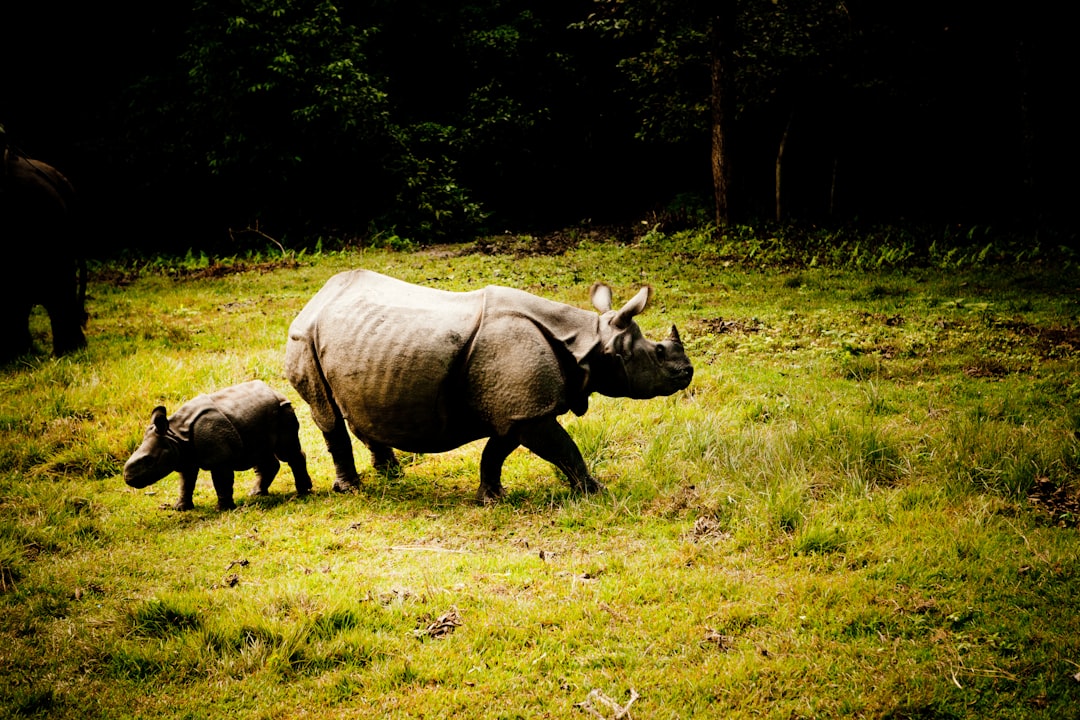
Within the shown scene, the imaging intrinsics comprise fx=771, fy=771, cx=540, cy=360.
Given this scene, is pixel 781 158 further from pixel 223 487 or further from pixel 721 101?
pixel 223 487

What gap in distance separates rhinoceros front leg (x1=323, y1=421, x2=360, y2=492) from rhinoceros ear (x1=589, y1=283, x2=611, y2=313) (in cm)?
233

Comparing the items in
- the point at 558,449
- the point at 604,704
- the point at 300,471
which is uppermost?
the point at 558,449

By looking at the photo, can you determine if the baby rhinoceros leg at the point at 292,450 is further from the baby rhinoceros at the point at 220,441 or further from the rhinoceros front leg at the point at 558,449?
the rhinoceros front leg at the point at 558,449

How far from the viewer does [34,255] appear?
9.73 meters

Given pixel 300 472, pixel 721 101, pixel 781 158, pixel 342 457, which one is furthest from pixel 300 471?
pixel 781 158

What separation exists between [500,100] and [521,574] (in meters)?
23.0

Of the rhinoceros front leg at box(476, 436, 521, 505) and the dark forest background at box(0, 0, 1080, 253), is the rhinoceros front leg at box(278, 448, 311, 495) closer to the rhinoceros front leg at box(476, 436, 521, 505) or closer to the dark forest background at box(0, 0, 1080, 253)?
the rhinoceros front leg at box(476, 436, 521, 505)

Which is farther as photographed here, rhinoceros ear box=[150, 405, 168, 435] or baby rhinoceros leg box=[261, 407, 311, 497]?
baby rhinoceros leg box=[261, 407, 311, 497]

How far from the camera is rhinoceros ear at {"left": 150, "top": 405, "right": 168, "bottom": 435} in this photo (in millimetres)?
5613

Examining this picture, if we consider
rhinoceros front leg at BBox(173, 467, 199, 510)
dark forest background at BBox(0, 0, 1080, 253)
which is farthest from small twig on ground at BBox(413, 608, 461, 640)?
dark forest background at BBox(0, 0, 1080, 253)

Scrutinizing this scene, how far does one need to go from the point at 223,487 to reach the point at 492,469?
208 centimetres

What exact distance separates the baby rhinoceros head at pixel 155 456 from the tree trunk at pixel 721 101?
53.4 feet

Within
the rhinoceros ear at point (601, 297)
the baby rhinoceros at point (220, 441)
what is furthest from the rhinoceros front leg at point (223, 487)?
the rhinoceros ear at point (601, 297)

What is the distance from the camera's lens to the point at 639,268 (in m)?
15.9
